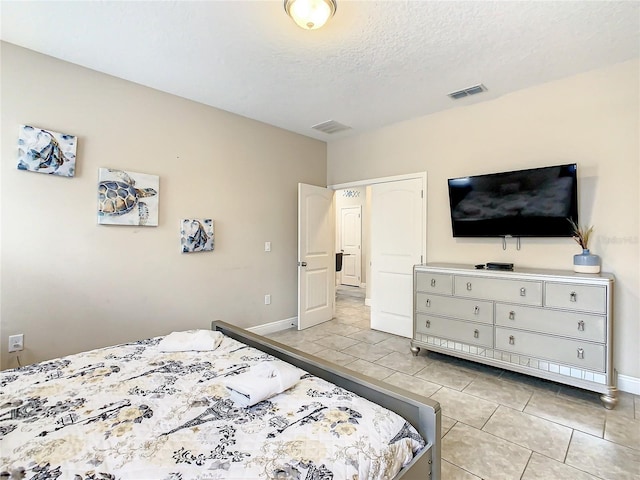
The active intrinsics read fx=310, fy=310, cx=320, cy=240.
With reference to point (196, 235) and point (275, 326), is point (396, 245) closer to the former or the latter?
point (275, 326)

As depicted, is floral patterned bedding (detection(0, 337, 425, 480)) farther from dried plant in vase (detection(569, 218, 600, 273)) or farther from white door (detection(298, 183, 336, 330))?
white door (detection(298, 183, 336, 330))

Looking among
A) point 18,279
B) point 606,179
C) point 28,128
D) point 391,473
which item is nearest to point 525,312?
point 606,179

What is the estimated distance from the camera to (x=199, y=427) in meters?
1.18

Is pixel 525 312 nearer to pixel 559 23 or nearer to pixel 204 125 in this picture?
pixel 559 23

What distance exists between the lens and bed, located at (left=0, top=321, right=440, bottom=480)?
0.97 m

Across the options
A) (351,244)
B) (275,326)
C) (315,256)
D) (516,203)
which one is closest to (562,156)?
(516,203)

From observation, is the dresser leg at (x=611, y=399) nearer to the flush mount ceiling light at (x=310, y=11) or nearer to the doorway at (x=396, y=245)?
the doorway at (x=396, y=245)

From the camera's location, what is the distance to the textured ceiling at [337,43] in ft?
6.77

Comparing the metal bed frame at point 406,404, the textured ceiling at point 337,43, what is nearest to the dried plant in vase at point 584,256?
the textured ceiling at point 337,43

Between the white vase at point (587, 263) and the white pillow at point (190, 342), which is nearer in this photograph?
the white pillow at point (190, 342)

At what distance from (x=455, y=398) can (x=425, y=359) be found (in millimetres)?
821

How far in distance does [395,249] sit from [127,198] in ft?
10.5

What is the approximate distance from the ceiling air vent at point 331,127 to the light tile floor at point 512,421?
2.89m

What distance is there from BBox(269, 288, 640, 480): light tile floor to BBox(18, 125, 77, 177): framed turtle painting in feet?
9.86
